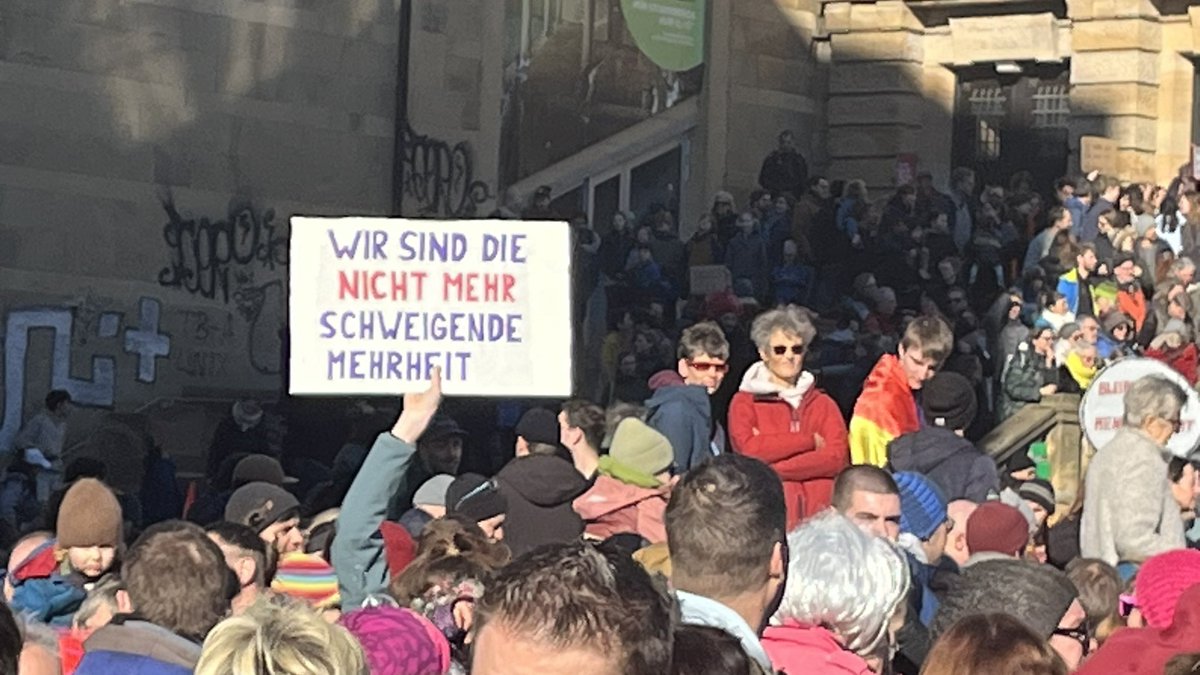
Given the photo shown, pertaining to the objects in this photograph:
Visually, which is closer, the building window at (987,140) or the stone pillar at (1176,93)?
the stone pillar at (1176,93)

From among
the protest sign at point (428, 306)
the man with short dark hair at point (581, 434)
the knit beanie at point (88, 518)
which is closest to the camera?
the knit beanie at point (88, 518)

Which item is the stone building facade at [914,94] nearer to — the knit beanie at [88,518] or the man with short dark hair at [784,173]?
the man with short dark hair at [784,173]

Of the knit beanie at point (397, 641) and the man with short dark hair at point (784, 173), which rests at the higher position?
the man with short dark hair at point (784, 173)

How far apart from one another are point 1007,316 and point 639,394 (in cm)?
304

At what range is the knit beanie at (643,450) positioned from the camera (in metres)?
9.84

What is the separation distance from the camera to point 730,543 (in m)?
5.39

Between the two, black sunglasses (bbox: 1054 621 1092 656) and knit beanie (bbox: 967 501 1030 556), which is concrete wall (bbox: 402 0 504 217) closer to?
knit beanie (bbox: 967 501 1030 556)

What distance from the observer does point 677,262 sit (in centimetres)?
2458

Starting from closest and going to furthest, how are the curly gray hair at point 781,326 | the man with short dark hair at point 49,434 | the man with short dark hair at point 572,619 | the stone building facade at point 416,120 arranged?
the man with short dark hair at point 572,619, the curly gray hair at point 781,326, the man with short dark hair at point 49,434, the stone building facade at point 416,120

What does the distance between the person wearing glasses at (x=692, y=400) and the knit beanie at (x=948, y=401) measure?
860 mm

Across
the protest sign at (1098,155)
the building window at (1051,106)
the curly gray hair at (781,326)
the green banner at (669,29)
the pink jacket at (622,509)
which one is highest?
the green banner at (669,29)

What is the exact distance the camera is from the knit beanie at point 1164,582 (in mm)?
6906

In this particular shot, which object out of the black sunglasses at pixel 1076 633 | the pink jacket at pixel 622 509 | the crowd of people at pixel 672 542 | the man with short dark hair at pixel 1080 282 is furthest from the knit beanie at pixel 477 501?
the man with short dark hair at pixel 1080 282

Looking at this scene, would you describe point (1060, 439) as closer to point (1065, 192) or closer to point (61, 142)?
point (1065, 192)
